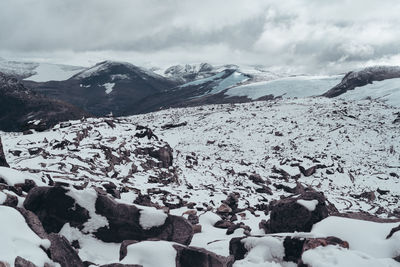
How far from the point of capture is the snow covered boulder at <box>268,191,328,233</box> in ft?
33.3

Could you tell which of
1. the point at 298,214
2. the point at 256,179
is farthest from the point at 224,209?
the point at 256,179

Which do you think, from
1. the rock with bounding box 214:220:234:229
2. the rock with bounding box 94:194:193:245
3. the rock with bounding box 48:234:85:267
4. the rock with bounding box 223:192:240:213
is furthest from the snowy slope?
the rock with bounding box 48:234:85:267

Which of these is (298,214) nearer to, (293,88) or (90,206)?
(90,206)

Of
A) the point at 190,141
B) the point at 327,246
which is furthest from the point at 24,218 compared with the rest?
the point at 190,141

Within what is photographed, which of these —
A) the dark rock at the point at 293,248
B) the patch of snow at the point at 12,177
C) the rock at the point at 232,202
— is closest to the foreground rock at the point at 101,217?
the patch of snow at the point at 12,177

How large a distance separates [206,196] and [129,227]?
29.2ft

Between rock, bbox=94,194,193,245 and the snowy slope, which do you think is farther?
the snowy slope

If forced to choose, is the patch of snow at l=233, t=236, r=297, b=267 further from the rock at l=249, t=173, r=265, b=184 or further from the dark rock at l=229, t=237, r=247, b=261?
the rock at l=249, t=173, r=265, b=184

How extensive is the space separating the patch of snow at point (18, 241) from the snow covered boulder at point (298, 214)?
6909 mm

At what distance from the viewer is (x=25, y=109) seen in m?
88.9

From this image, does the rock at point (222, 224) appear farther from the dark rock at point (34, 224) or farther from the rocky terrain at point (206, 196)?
the dark rock at point (34, 224)

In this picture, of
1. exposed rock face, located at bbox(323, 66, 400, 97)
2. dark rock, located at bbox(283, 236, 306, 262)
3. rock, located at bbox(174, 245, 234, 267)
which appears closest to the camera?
rock, located at bbox(174, 245, 234, 267)

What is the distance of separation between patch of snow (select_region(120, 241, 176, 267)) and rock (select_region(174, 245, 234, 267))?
18 centimetres

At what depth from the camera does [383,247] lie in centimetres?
729
